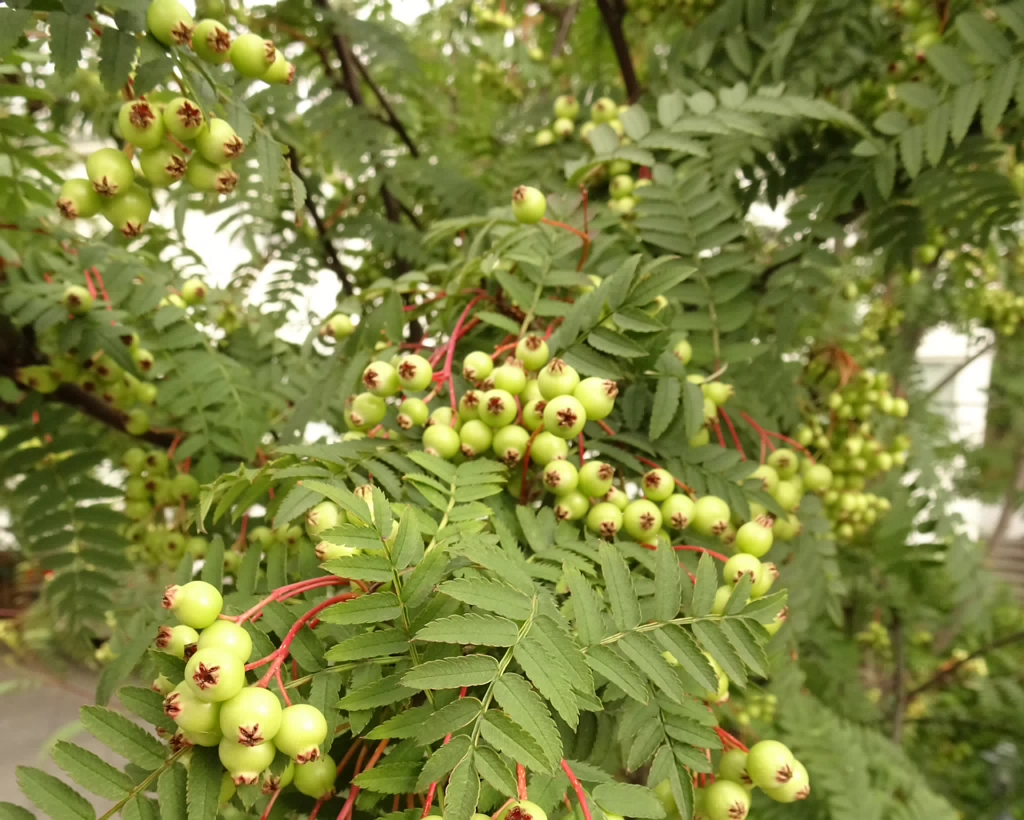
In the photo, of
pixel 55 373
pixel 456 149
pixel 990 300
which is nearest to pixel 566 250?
pixel 55 373

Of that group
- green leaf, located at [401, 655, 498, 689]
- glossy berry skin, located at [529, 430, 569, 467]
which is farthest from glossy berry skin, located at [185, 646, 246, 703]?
glossy berry skin, located at [529, 430, 569, 467]

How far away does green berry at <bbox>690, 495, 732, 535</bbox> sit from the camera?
656 mm

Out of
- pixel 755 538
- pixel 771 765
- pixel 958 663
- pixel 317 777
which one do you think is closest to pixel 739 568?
pixel 755 538

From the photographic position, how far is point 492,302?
31.2 inches

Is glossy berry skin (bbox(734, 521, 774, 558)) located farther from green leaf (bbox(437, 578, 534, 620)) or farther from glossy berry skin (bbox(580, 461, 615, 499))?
green leaf (bbox(437, 578, 534, 620))

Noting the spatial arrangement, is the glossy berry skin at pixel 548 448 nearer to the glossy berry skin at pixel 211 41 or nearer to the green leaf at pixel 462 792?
the green leaf at pixel 462 792

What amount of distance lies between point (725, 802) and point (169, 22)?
0.76 m

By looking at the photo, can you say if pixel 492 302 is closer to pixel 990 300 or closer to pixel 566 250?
pixel 566 250

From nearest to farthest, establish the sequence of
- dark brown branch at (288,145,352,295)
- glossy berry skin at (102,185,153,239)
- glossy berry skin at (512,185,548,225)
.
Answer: glossy berry skin at (102,185,153,239) → glossy berry skin at (512,185,548,225) → dark brown branch at (288,145,352,295)

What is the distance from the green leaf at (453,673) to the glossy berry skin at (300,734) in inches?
2.5

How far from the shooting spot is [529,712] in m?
0.40

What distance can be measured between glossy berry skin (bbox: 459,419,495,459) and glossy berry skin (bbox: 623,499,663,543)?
0.52 feet

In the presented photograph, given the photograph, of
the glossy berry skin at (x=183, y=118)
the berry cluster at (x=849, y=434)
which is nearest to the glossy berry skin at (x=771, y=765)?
the glossy berry skin at (x=183, y=118)

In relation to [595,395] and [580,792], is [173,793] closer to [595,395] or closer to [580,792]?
[580,792]
